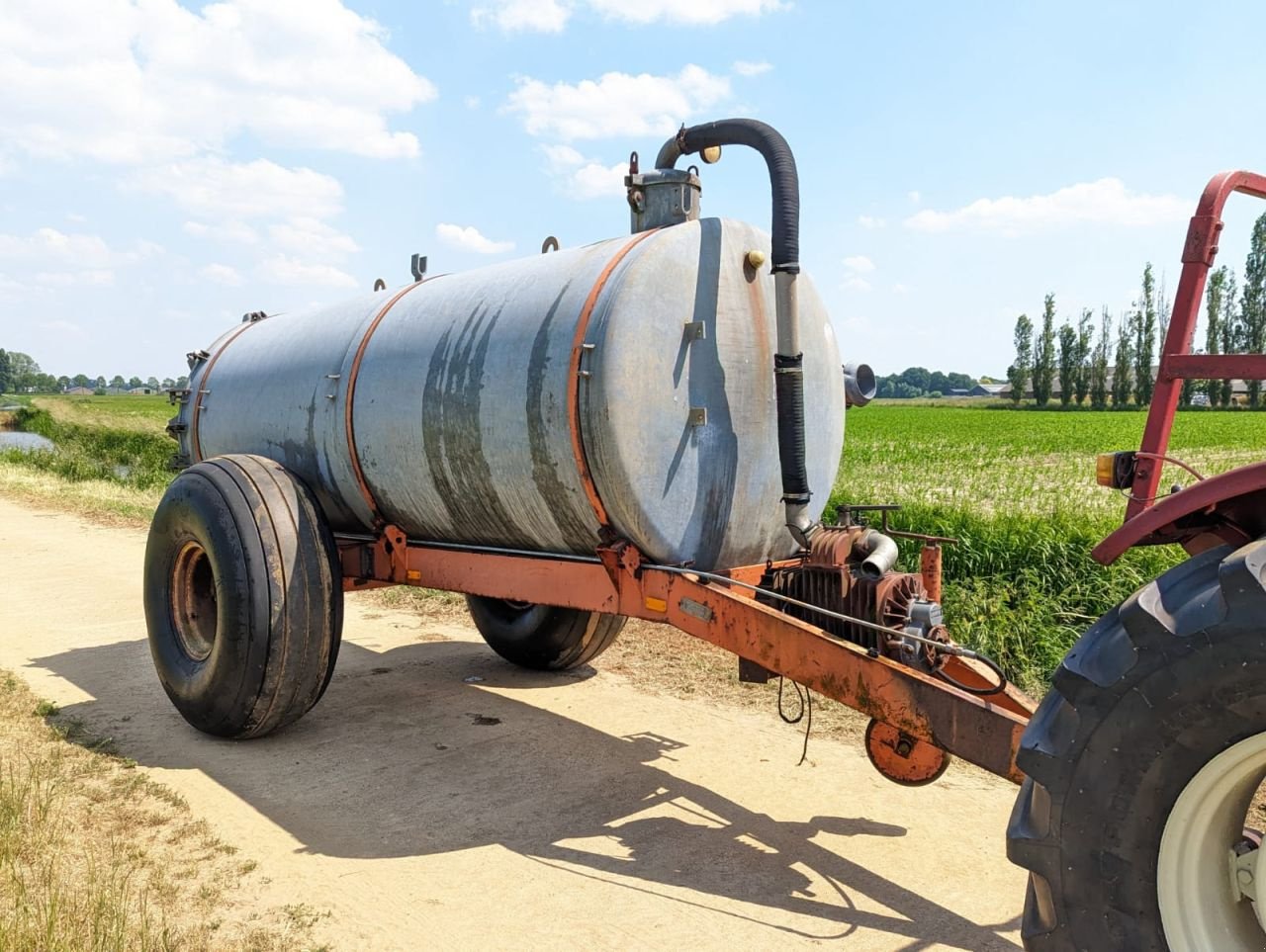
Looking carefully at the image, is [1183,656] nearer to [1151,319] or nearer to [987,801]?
[987,801]

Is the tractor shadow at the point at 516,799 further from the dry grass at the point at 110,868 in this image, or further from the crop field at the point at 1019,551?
the crop field at the point at 1019,551

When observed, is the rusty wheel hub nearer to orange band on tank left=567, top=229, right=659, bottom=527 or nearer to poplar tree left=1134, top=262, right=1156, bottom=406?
orange band on tank left=567, top=229, right=659, bottom=527

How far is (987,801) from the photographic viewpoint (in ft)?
15.2

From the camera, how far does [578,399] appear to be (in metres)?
4.33

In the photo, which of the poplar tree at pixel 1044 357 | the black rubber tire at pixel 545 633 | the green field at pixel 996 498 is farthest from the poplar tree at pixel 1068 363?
the black rubber tire at pixel 545 633

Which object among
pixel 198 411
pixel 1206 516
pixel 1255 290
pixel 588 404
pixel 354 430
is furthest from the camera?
pixel 1255 290

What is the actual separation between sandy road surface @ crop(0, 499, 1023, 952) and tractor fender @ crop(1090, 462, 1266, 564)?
149cm

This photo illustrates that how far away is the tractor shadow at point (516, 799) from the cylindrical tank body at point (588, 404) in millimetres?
1095

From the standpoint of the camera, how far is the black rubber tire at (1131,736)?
2.24 metres

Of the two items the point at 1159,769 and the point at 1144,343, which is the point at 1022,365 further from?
the point at 1159,769

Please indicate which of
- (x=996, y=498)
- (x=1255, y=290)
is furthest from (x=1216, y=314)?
(x=996, y=498)

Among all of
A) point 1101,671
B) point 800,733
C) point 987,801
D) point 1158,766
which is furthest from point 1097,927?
point 800,733

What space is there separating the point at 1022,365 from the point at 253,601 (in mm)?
79785

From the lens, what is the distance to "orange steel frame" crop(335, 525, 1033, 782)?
3.46 metres
